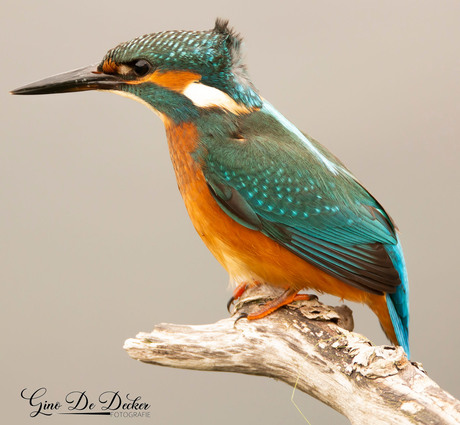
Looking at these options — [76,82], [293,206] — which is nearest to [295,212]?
[293,206]

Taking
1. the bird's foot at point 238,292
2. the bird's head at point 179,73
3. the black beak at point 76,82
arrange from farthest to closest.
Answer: the bird's foot at point 238,292
the black beak at point 76,82
the bird's head at point 179,73

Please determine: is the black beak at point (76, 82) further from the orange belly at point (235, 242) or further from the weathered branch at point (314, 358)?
the weathered branch at point (314, 358)

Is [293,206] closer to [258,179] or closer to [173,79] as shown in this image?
[258,179]

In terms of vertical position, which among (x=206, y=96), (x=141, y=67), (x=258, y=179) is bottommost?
(x=258, y=179)

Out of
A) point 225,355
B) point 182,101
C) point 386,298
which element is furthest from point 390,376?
point 182,101

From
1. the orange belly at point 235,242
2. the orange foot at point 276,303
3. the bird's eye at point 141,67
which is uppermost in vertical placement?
the bird's eye at point 141,67

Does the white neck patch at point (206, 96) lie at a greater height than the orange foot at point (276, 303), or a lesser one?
greater

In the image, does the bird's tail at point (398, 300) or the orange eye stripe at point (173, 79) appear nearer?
the orange eye stripe at point (173, 79)

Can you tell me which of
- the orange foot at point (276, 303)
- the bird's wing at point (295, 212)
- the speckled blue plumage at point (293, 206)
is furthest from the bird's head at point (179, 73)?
the orange foot at point (276, 303)
